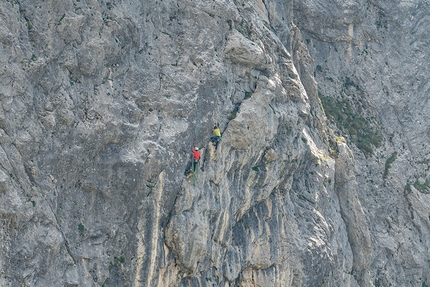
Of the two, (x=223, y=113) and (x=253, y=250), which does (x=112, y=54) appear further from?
(x=253, y=250)

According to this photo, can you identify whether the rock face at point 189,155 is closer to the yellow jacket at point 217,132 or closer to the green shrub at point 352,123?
the green shrub at point 352,123

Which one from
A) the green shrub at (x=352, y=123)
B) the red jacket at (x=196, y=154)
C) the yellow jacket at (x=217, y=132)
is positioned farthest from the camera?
the green shrub at (x=352, y=123)

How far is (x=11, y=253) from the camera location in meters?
40.6

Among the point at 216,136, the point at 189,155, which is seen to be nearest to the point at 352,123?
the point at 216,136

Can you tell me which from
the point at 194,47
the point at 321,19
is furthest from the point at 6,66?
the point at 321,19

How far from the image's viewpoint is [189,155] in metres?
49.1

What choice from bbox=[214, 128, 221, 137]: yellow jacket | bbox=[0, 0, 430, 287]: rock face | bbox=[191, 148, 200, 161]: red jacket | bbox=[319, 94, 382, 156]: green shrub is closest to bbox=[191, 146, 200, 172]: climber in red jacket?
bbox=[191, 148, 200, 161]: red jacket

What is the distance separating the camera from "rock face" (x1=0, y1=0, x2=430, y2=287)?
4309cm

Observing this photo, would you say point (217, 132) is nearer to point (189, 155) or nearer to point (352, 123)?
point (189, 155)

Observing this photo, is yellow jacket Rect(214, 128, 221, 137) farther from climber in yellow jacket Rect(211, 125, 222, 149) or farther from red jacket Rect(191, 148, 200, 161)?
red jacket Rect(191, 148, 200, 161)

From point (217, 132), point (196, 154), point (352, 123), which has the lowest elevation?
point (352, 123)

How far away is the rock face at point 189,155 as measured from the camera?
141 ft

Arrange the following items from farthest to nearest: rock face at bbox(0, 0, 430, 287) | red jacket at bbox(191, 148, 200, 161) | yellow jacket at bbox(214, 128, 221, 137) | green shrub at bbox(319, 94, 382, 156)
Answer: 1. green shrub at bbox(319, 94, 382, 156)
2. yellow jacket at bbox(214, 128, 221, 137)
3. red jacket at bbox(191, 148, 200, 161)
4. rock face at bbox(0, 0, 430, 287)

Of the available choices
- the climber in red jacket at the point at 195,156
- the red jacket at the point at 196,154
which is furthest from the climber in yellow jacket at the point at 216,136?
the red jacket at the point at 196,154
